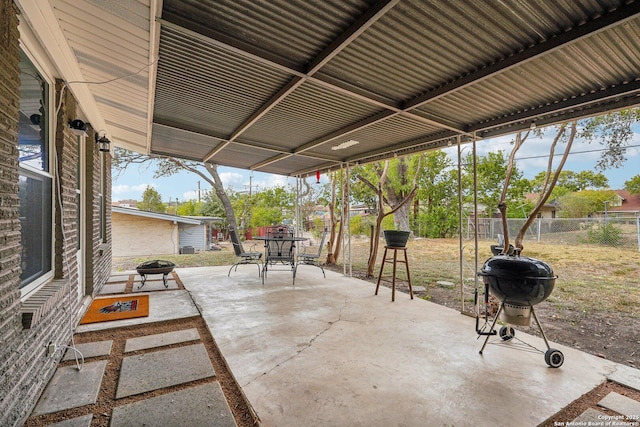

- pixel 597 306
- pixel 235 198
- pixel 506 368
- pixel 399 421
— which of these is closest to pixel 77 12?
pixel 399 421

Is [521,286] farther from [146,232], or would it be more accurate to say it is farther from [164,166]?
[146,232]

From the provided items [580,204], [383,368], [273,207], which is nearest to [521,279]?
[383,368]

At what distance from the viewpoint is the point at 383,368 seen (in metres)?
2.31

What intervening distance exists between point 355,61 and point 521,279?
2.26 m

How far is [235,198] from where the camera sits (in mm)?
19219

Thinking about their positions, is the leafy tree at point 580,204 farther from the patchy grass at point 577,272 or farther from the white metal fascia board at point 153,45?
the white metal fascia board at point 153,45

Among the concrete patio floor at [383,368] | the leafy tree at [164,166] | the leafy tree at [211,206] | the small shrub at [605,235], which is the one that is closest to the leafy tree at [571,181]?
the small shrub at [605,235]

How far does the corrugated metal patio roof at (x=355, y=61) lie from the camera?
6.04 ft

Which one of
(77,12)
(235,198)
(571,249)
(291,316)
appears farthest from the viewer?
(235,198)

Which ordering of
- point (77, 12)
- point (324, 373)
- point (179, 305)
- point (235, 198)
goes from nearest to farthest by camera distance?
point (77, 12) → point (324, 373) → point (179, 305) → point (235, 198)

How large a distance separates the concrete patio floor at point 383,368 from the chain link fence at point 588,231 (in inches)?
171

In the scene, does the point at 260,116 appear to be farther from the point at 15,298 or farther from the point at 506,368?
the point at 506,368

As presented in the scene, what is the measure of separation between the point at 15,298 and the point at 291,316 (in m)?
2.46

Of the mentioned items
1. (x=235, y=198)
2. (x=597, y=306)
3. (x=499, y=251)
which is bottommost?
(x=597, y=306)
